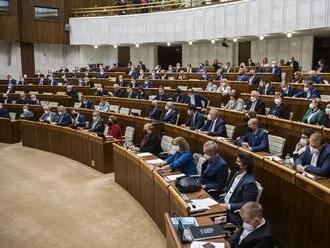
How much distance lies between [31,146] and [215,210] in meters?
7.83

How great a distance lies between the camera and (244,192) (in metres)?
3.81

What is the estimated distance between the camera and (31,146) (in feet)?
33.6

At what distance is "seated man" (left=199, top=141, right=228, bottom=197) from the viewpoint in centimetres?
442

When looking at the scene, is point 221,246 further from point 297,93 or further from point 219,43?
point 219,43

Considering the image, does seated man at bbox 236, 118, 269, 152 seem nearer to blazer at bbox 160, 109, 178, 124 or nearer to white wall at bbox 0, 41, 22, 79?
blazer at bbox 160, 109, 178, 124

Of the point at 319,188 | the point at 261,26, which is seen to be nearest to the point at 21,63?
the point at 261,26

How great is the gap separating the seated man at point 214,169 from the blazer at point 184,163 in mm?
500

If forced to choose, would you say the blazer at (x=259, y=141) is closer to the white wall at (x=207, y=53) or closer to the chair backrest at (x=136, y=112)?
the chair backrest at (x=136, y=112)

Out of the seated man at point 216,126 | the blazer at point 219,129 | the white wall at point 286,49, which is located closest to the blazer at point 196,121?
the seated man at point 216,126

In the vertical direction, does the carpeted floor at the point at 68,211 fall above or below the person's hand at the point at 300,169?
below

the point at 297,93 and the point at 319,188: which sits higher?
the point at 297,93

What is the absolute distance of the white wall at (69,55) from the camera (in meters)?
19.2

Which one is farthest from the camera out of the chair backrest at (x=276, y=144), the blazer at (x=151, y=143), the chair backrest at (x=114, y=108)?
the chair backrest at (x=114, y=108)

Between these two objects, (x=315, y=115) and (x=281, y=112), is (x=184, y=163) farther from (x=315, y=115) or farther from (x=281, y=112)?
(x=281, y=112)
